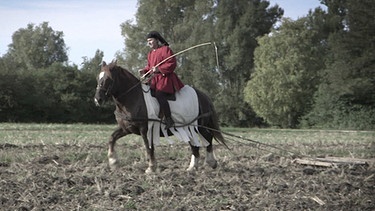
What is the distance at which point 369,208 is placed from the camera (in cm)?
674

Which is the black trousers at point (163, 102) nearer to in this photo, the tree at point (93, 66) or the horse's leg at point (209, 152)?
the horse's leg at point (209, 152)

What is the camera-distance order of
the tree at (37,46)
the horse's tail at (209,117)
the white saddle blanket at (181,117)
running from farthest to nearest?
the tree at (37,46) < the horse's tail at (209,117) < the white saddle blanket at (181,117)

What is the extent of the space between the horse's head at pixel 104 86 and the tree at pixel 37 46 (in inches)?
2249

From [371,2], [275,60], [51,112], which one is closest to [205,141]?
[371,2]

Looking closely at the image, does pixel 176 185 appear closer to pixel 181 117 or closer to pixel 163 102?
pixel 163 102

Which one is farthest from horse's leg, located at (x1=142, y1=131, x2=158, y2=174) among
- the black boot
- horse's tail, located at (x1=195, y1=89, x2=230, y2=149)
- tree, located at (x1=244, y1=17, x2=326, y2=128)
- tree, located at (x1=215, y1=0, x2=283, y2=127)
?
tree, located at (x1=215, y1=0, x2=283, y2=127)

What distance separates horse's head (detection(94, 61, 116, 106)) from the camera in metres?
9.33

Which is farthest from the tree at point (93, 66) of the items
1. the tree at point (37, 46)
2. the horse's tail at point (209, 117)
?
the horse's tail at point (209, 117)

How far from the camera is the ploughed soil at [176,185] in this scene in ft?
21.9

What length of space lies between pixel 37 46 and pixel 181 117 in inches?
2432

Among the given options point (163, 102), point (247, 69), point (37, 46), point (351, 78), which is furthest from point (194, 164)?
point (37, 46)

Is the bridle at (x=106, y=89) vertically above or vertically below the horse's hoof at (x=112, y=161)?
above

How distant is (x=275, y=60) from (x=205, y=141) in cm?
4158

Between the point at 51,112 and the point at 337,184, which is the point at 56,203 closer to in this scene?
the point at 337,184
